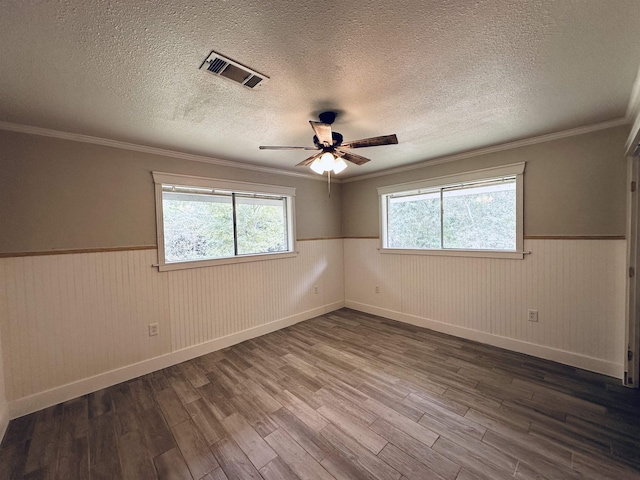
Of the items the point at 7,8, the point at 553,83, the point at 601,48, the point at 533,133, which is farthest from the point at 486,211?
the point at 7,8

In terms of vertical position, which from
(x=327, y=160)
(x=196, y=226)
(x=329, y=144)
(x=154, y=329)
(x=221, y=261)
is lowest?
(x=154, y=329)

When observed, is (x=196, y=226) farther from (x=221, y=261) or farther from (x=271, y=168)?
(x=271, y=168)

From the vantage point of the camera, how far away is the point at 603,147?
8.10 ft

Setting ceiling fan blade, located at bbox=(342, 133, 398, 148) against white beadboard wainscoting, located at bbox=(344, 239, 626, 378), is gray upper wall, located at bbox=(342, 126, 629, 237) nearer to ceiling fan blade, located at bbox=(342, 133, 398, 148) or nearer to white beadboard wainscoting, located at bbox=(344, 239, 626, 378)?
white beadboard wainscoting, located at bbox=(344, 239, 626, 378)

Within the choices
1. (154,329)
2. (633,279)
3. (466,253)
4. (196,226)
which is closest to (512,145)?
(466,253)

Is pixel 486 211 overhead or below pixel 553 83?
below

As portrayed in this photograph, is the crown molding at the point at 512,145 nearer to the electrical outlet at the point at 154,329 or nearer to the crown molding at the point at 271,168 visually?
the crown molding at the point at 271,168

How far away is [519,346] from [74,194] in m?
4.87

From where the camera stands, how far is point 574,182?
2631 millimetres

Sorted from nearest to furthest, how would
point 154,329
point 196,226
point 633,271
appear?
point 633,271 < point 154,329 < point 196,226

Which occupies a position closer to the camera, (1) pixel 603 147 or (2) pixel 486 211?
(1) pixel 603 147

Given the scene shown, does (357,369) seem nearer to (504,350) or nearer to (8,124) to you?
(504,350)

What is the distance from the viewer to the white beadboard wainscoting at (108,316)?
7.15 feet

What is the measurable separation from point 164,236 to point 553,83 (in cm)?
367
